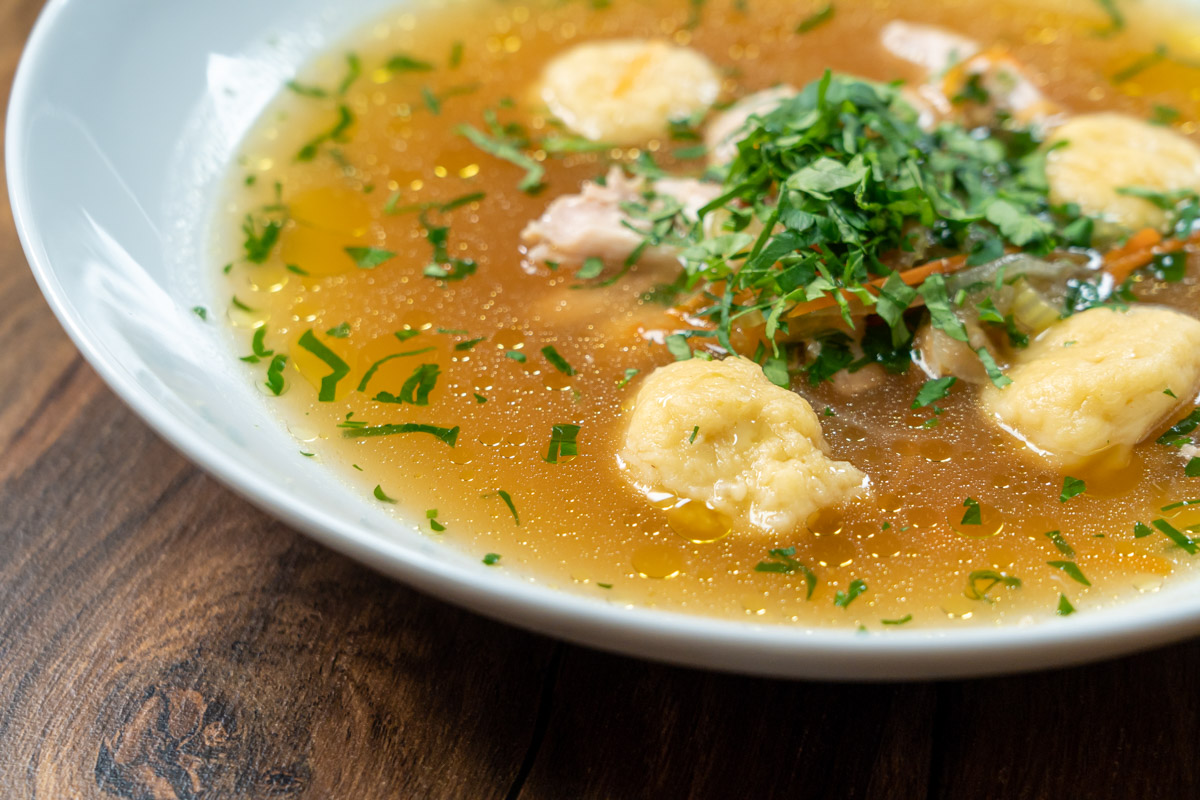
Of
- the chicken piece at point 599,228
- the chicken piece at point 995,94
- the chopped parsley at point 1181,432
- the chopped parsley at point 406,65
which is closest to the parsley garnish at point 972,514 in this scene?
the chopped parsley at point 1181,432

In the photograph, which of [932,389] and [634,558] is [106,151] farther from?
[932,389]

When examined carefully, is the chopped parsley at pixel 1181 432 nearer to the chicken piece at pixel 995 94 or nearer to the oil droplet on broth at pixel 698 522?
the oil droplet on broth at pixel 698 522

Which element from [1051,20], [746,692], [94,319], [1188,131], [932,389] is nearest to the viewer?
[746,692]

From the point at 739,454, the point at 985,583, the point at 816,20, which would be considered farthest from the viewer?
the point at 816,20

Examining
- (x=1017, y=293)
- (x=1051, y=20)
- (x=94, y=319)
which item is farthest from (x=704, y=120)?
(x=94, y=319)

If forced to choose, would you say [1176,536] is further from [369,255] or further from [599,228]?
[369,255]

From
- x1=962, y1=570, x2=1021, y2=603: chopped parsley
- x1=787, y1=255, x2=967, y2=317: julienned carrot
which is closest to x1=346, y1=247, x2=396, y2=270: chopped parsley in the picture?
x1=787, y1=255, x2=967, y2=317: julienned carrot

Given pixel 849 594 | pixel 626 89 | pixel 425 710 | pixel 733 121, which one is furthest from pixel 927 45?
pixel 425 710
